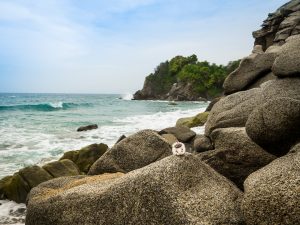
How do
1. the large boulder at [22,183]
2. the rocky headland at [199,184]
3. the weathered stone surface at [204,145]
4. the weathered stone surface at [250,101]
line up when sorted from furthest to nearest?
the large boulder at [22,183]
the weathered stone surface at [204,145]
the weathered stone surface at [250,101]
the rocky headland at [199,184]

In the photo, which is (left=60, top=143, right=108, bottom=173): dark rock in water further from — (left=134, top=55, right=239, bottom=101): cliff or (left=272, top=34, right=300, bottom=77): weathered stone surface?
(left=134, top=55, right=239, bottom=101): cliff

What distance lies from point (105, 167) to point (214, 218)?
15.5ft

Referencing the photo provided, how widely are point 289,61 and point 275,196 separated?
21.6 feet

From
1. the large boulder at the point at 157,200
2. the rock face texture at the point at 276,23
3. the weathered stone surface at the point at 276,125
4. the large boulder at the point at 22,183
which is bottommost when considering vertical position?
the large boulder at the point at 22,183

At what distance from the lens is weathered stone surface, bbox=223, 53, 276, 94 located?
14.6 metres

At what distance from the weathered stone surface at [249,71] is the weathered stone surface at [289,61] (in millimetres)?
3412

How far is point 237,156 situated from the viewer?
7934mm

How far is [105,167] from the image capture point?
977 centimetres

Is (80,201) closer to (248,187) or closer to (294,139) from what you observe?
(248,187)

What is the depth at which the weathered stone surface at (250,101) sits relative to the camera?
10.5m

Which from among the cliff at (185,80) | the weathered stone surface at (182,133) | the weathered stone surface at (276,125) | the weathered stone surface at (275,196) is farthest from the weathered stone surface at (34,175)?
the cliff at (185,80)

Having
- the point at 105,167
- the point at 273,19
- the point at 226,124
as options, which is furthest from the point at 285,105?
the point at 273,19

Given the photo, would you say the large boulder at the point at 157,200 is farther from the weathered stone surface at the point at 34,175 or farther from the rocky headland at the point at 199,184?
the weathered stone surface at the point at 34,175

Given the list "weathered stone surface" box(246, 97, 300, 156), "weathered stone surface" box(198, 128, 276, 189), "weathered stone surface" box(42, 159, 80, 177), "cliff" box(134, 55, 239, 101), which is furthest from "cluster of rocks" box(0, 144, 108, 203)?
"cliff" box(134, 55, 239, 101)
